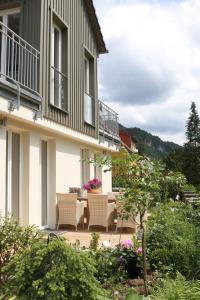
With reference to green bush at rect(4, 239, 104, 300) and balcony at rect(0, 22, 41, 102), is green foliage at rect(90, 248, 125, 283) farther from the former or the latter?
balcony at rect(0, 22, 41, 102)

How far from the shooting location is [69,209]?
11055 mm

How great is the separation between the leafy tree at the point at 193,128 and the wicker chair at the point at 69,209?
191 feet

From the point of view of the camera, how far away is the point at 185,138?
227 feet

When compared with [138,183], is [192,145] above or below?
above

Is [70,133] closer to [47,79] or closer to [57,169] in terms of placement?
[57,169]

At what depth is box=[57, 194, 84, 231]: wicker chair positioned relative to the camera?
11.0 meters

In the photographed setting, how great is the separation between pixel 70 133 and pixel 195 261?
7742mm

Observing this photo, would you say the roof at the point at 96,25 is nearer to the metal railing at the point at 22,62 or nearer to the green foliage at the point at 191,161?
the metal railing at the point at 22,62

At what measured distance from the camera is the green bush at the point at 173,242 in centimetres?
505

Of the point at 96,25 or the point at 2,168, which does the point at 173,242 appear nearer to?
the point at 2,168

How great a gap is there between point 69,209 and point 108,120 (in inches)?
291

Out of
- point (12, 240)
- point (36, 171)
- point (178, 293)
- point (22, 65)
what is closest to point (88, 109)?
point (36, 171)

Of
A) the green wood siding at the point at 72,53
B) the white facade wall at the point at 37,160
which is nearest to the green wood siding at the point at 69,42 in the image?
the green wood siding at the point at 72,53

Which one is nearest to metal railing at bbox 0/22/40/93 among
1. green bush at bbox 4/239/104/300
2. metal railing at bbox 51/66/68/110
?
metal railing at bbox 51/66/68/110
